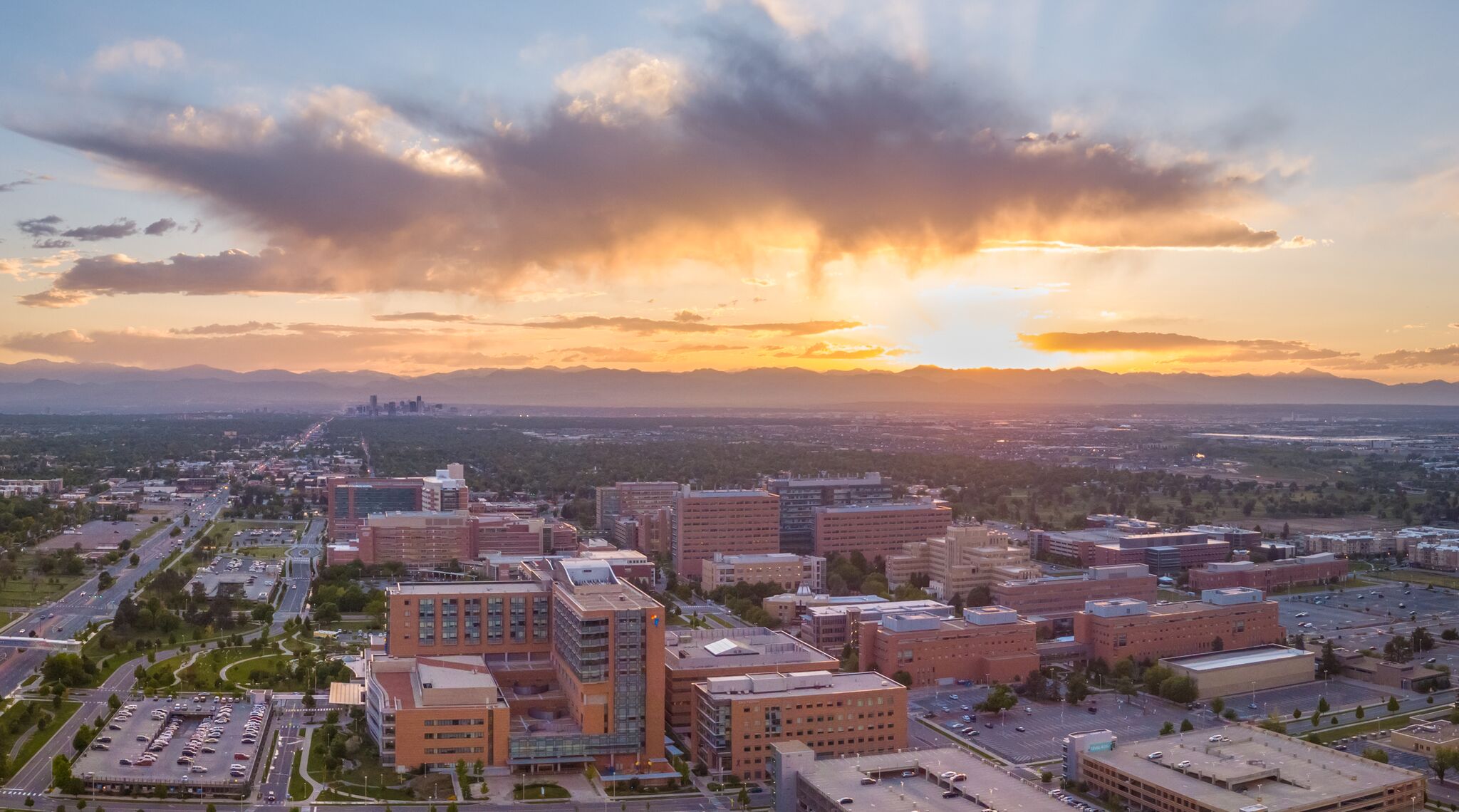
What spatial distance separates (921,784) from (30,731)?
22181 millimetres

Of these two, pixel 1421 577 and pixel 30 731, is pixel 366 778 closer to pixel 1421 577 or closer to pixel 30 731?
pixel 30 731

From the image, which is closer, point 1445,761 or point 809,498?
point 1445,761

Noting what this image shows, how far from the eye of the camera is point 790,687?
30.7 meters

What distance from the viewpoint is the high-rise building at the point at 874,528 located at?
199 ft

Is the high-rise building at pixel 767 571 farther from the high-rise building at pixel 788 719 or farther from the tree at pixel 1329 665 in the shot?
the high-rise building at pixel 788 719

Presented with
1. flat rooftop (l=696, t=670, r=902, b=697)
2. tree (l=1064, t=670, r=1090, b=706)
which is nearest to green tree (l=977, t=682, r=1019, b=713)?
tree (l=1064, t=670, r=1090, b=706)

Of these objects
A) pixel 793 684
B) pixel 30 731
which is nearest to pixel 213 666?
pixel 30 731

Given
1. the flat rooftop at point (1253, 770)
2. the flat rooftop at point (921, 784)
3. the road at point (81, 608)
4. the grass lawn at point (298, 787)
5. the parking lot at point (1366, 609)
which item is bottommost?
the grass lawn at point (298, 787)

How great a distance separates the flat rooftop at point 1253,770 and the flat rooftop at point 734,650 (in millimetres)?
8786

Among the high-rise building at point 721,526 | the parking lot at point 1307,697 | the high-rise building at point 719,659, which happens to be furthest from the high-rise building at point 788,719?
the high-rise building at point 721,526

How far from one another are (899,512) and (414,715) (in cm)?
3667

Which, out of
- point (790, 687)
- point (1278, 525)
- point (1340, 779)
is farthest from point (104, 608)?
point (1278, 525)

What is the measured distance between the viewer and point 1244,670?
37938 millimetres

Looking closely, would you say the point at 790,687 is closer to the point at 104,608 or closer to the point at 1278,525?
the point at 104,608
